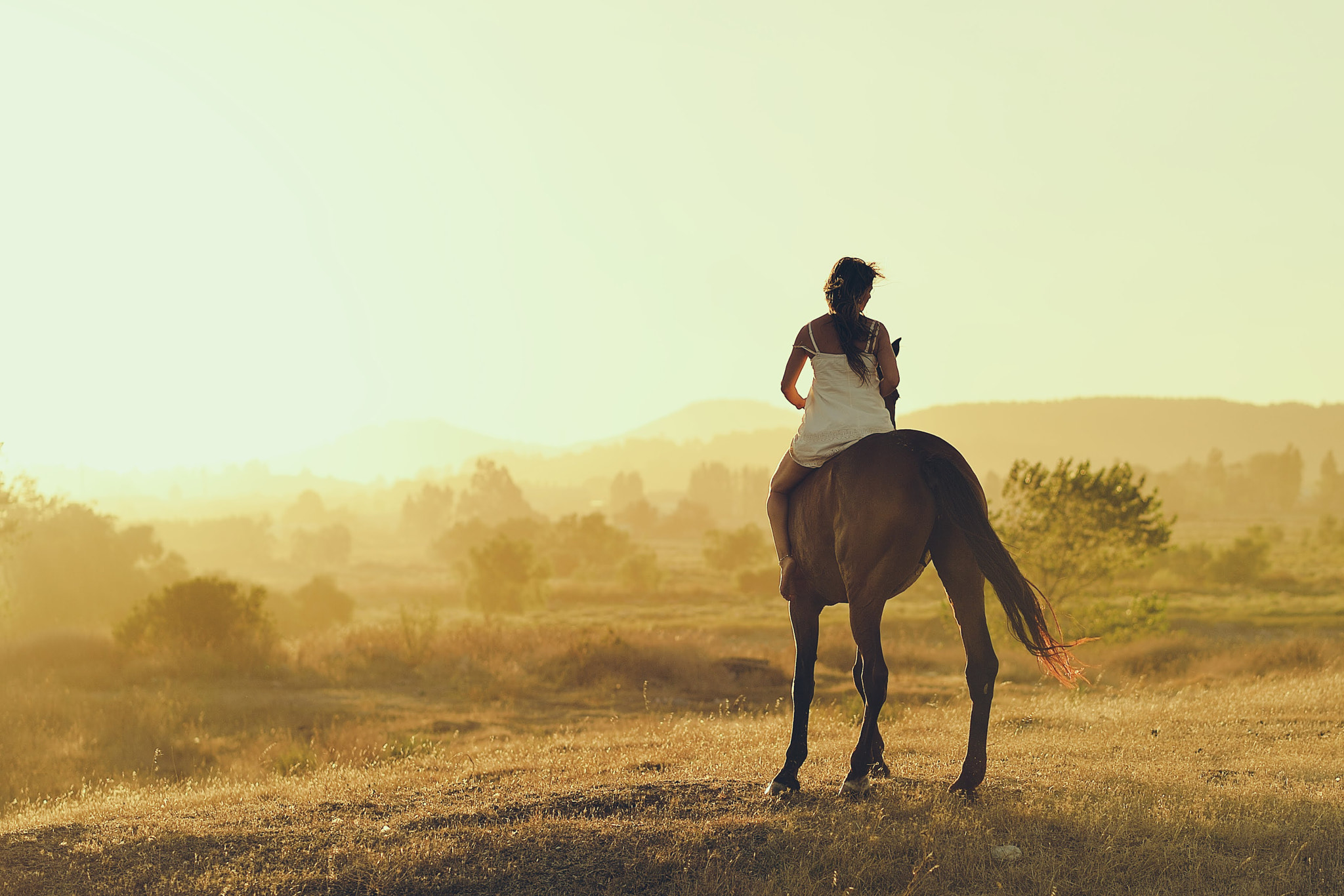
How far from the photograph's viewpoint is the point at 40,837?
559 cm

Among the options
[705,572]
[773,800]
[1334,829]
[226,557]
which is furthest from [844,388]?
[226,557]

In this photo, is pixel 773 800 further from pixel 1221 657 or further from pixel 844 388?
pixel 1221 657

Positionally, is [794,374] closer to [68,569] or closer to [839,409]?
[839,409]

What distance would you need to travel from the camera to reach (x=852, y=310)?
6020mm

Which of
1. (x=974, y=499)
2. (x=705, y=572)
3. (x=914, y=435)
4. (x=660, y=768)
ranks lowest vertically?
(x=705, y=572)

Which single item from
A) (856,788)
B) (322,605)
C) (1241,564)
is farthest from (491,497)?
(856,788)

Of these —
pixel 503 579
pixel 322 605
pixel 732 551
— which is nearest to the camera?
pixel 322 605

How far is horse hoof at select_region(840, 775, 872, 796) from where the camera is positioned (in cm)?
575

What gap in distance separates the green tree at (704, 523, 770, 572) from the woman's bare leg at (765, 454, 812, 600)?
251ft

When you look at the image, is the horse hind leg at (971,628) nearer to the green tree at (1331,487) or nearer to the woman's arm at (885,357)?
the woman's arm at (885,357)

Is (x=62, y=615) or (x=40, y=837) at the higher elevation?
(x=40, y=837)

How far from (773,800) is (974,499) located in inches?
95.0

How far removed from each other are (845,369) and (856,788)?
289 centimetres

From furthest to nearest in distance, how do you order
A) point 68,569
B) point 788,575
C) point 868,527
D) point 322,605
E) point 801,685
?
point 322,605 → point 68,569 → point 788,575 → point 801,685 → point 868,527
